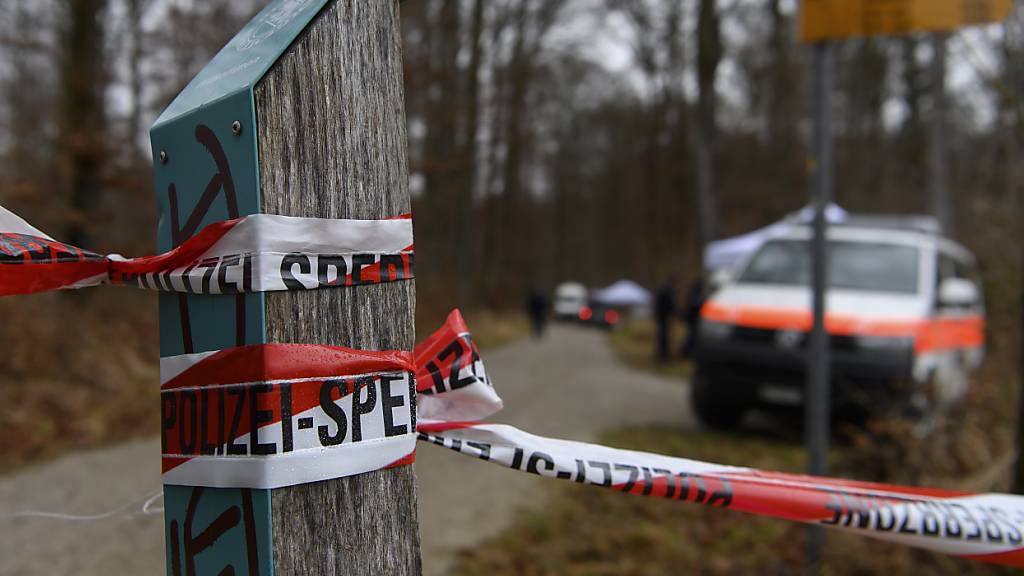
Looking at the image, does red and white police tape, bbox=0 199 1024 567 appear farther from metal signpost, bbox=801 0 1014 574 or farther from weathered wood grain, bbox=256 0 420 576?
metal signpost, bbox=801 0 1014 574

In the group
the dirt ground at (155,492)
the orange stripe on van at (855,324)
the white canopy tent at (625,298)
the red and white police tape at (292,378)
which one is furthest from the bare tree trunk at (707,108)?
the red and white police tape at (292,378)

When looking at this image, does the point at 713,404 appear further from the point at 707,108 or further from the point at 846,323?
the point at 707,108

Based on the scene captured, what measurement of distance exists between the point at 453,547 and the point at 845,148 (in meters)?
26.5

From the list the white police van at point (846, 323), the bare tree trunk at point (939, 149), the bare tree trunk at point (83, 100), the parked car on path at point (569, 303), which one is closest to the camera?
the white police van at point (846, 323)

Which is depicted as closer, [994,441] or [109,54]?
[994,441]

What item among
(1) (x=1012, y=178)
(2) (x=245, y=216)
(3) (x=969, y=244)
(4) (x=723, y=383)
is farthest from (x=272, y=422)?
(3) (x=969, y=244)

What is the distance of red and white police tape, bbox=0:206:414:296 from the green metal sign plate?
0.09 feet

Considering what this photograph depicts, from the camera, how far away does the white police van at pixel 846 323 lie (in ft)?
22.3

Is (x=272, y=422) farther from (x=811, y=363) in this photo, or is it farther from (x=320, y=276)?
(x=811, y=363)

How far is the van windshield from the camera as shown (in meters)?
7.67

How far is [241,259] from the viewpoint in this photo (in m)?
1.15

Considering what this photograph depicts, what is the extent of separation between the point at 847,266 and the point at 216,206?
755 centimetres

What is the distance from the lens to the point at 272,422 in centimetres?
115

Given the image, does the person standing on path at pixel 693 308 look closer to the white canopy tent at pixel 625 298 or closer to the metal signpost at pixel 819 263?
the metal signpost at pixel 819 263
